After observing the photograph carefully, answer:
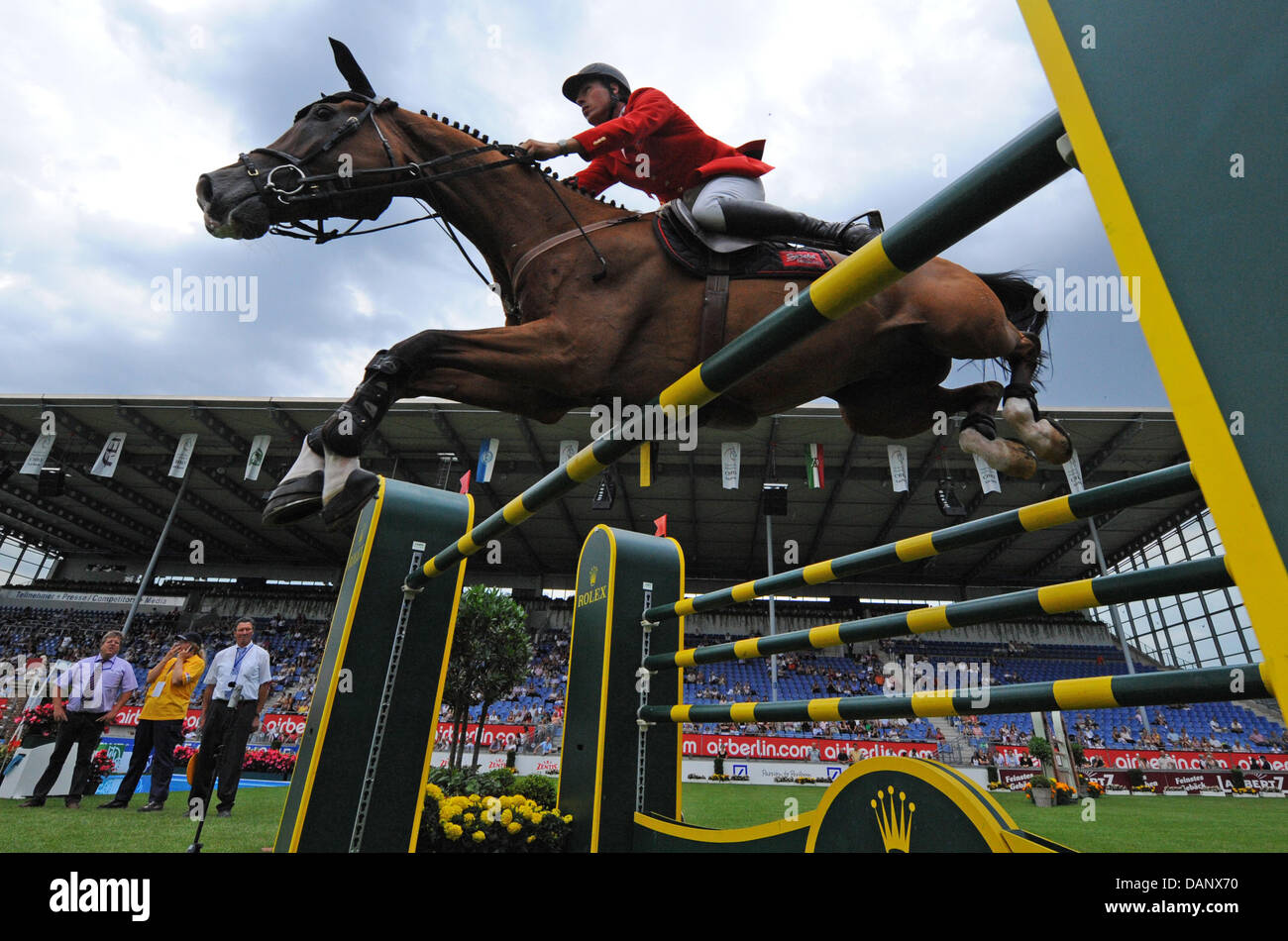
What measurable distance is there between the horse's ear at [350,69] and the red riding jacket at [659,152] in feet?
2.62

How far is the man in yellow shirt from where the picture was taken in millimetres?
5184

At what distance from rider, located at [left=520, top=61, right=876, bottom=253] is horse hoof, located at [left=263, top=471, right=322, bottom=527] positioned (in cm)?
124

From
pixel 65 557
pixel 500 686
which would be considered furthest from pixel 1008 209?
pixel 65 557

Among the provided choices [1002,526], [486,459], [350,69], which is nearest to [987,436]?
[1002,526]

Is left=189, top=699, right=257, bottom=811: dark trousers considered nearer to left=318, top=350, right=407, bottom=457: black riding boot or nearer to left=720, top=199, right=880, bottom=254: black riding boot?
left=318, top=350, right=407, bottom=457: black riding boot

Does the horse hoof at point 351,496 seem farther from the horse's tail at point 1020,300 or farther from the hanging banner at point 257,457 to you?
the hanging banner at point 257,457

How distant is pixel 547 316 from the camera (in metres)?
1.97

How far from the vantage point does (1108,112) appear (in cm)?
78

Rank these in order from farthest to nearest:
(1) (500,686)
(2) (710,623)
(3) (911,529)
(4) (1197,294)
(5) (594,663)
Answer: (2) (710,623), (3) (911,529), (1) (500,686), (5) (594,663), (4) (1197,294)

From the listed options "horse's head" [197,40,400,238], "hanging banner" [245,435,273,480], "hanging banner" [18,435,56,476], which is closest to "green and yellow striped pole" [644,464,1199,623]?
"horse's head" [197,40,400,238]

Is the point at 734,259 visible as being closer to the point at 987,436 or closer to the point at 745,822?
the point at 987,436

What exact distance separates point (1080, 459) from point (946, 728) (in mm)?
7181

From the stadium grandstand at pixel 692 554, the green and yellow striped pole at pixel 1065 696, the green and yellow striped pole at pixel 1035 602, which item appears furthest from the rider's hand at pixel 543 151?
the stadium grandstand at pixel 692 554
